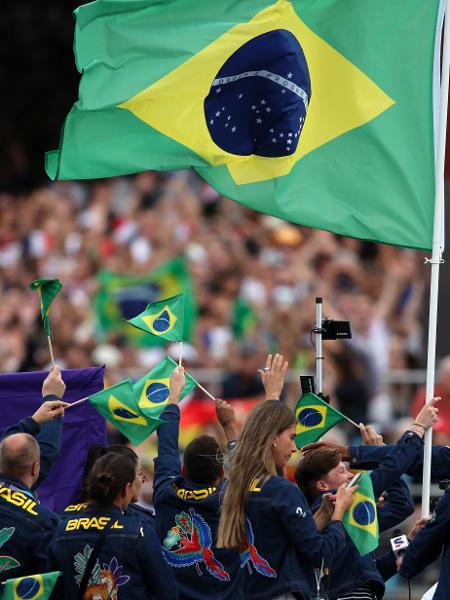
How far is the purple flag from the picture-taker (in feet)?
28.2

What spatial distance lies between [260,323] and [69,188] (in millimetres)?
3666

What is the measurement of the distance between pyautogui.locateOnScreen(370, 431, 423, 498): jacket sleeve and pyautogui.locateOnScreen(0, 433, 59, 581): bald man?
1604 mm

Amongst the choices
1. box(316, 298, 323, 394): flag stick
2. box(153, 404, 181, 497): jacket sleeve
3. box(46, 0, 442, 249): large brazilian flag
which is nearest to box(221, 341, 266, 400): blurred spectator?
box(46, 0, 442, 249): large brazilian flag

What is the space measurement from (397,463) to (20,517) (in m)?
1.88

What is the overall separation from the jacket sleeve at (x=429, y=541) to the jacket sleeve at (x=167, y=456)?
127 centimetres

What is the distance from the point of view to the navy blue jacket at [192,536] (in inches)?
298

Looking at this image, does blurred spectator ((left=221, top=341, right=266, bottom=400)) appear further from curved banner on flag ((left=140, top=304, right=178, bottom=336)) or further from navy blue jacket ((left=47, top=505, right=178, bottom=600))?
navy blue jacket ((left=47, top=505, right=178, bottom=600))

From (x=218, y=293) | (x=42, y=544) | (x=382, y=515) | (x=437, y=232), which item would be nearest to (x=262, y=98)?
(x=437, y=232)

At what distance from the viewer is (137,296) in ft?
48.5

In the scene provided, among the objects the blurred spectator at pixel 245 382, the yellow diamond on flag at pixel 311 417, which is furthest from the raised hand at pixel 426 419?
the blurred spectator at pixel 245 382

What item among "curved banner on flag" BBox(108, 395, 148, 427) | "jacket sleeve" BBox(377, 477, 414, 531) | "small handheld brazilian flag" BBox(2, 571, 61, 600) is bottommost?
"small handheld brazilian flag" BBox(2, 571, 61, 600)

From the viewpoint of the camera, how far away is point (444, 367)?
11445mm

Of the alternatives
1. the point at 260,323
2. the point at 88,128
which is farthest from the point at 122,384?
the point at 260,323

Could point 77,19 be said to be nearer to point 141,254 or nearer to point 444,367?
point 444,367
